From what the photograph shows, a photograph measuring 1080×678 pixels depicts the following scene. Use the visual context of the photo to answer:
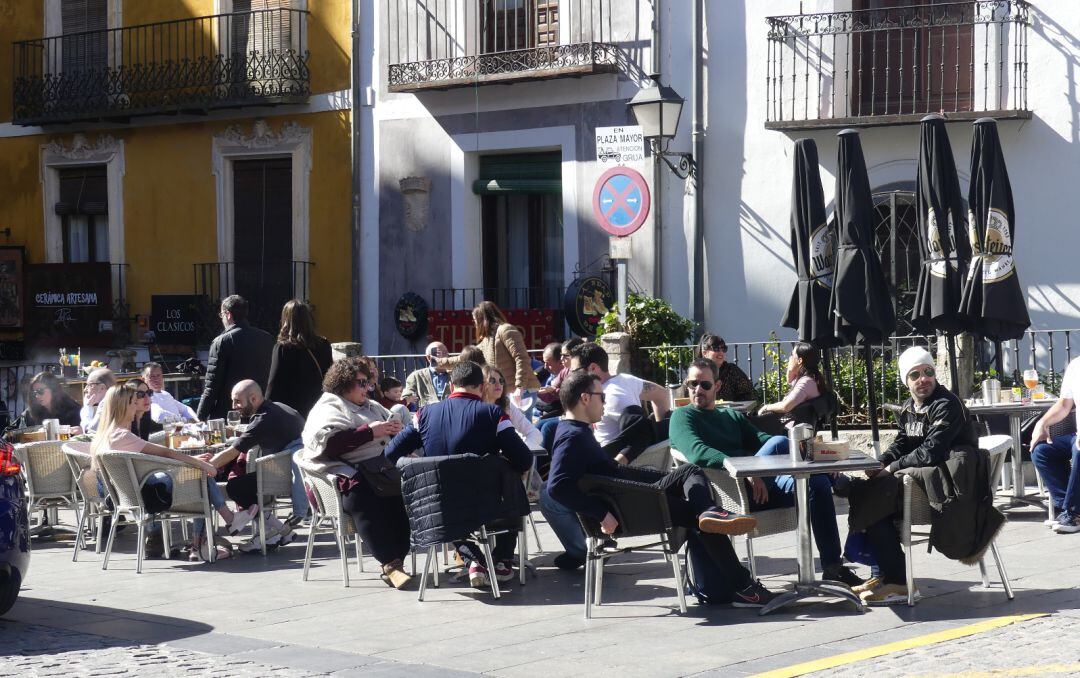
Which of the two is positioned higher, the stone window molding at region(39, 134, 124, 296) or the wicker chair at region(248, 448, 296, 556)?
the stone window molding at region(39, 134, 124, 296)

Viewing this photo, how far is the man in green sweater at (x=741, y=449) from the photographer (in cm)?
827

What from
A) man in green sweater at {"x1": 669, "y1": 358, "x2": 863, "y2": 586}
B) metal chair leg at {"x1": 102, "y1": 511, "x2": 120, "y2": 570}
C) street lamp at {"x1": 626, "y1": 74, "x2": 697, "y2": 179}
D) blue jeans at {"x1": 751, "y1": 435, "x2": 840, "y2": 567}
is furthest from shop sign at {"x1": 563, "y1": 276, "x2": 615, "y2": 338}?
blue jeans at {"x1": 751, "y1": 435, "x2": 840, "y2": 567}

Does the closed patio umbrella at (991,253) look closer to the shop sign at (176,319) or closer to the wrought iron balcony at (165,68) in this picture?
Result: the wrought iron balcony at (165,68)

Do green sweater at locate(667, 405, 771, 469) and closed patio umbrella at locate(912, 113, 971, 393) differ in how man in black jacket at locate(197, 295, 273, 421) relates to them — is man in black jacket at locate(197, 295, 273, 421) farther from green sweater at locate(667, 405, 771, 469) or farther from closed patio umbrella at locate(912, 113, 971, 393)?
closed patio umbrella at locate(912, 113, 971, 393)

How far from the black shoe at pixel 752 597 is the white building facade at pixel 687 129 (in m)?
8.10

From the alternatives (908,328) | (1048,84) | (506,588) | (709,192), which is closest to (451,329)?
(709,192)

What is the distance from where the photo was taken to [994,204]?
10961mm

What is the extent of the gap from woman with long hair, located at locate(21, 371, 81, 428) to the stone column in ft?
15.9

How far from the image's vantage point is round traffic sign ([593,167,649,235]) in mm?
12727

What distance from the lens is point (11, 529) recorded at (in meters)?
7.80

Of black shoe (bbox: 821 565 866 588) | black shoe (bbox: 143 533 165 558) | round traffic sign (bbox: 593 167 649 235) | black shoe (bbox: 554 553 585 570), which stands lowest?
black shoe (bbox: 143 533 165 558)

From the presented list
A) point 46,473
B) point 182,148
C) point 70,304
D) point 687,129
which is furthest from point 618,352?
point 70,304

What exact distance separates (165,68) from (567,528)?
41.7 ft

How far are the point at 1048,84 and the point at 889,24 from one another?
1.73 m
